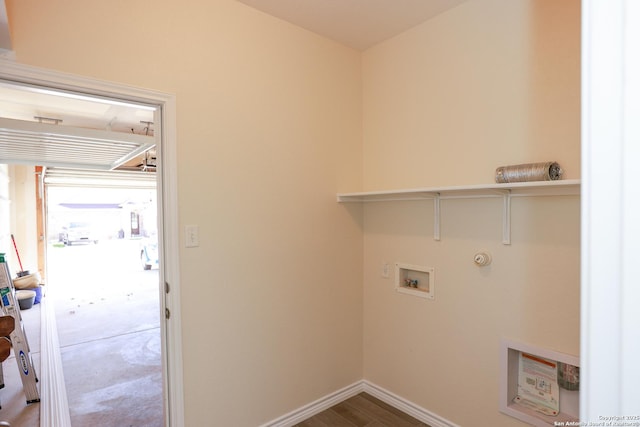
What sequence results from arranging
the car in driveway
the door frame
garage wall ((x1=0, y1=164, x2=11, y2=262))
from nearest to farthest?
the door frame < garage wall ((x1=0, y1=164, x2=11, y2=262)) < the car in driveway

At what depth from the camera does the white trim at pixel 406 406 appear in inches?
89.4

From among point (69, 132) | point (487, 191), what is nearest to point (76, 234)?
point (69, 132)

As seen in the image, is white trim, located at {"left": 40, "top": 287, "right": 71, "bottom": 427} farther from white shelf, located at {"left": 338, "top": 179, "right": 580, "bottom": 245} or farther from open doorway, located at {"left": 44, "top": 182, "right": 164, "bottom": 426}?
white shelf, located at {"left": 338, "top": 179, "right": 580, "bottom": 245}

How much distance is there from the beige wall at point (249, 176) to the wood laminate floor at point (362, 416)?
14 cm

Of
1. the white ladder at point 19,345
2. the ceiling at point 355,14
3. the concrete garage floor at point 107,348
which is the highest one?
the ceiling at point 355,14

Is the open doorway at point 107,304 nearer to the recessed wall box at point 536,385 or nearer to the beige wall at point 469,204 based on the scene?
the beige wall at point 469,204

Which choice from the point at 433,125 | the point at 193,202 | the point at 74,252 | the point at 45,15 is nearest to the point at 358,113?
the point at 433,125

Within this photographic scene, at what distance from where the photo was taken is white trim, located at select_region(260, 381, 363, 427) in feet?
7.62

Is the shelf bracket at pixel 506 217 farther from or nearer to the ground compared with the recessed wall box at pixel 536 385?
farther from the ground

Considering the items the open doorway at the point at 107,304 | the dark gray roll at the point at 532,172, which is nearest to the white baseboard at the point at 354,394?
the open doorway at the point at 107,304

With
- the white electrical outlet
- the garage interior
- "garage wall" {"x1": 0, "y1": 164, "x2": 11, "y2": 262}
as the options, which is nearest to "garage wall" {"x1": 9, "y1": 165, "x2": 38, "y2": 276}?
the garage interior

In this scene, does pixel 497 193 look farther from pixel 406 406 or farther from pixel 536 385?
pixel 406 406

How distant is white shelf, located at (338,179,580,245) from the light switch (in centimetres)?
113

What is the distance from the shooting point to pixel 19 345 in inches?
112
